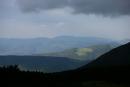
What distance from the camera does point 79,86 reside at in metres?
67.1

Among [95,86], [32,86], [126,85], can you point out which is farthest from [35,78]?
[126,85]

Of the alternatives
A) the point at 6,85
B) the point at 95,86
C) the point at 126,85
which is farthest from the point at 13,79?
the point at 126,85

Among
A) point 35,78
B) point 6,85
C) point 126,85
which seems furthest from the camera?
point 35,78

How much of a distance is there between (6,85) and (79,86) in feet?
52.5

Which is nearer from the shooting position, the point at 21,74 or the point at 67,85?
the point at 67,85

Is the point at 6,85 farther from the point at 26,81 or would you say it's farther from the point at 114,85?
the point at 114,85

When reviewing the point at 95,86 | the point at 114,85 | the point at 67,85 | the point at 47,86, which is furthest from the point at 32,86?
the point at 114,85

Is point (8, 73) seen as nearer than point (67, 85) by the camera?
No

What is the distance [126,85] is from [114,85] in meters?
2.83

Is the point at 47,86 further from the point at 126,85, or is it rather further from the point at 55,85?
the point at 126,85

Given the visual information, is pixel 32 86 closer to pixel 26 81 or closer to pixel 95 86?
pixel 26 81

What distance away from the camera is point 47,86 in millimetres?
65062

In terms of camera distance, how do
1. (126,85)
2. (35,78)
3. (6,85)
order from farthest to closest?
1. (35,78)
2. (126,85)
3. (6,85)

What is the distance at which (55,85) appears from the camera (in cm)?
6644
